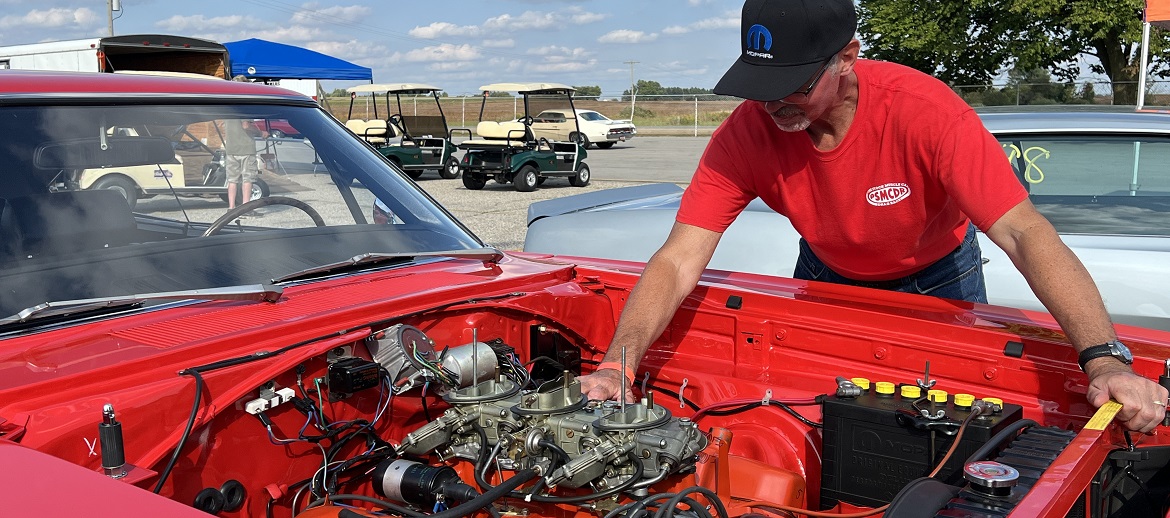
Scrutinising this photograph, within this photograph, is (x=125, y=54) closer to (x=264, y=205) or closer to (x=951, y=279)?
(x=264, y=205)

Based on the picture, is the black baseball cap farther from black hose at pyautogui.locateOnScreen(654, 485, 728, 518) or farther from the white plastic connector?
Result: the white plastic connector

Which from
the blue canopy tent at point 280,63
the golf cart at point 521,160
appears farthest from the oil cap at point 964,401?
the blue canopy tent at point 280,63

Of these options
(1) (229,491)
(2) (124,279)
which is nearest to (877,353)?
(1) (229,491)

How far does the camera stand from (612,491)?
73.9 inches

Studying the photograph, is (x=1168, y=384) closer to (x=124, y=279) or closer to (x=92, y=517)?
(x=92, y=517)

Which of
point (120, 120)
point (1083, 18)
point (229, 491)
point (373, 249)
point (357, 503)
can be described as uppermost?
point (1083, 18)

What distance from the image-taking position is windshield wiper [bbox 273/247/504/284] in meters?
2.39

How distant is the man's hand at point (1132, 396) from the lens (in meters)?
1.89

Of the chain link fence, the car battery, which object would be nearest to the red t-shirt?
the car battery

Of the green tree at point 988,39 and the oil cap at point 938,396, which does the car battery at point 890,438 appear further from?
the green tree at point 988,39

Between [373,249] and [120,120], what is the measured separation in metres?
0.71

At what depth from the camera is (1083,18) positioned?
69.7 feet

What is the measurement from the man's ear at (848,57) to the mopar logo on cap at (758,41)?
0.19 metres

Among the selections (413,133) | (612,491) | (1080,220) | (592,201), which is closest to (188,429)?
(612,491)
